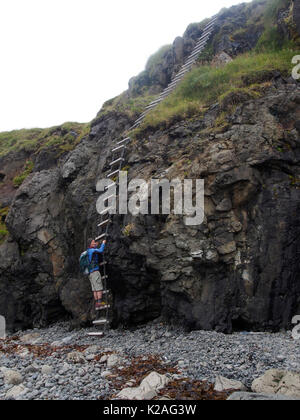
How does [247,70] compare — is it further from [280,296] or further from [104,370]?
[104,370]

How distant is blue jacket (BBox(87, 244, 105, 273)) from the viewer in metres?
12.4

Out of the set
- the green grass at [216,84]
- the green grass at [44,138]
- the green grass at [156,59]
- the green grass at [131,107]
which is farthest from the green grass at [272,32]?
the green grass at [44,138]

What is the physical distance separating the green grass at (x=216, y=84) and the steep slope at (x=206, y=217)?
61mm

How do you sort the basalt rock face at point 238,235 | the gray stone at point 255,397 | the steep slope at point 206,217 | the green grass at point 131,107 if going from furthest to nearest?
the green grass at point 131,107 → the steep slope at point 206,217 → the basalt rock face at point 238,235 → the gray stone at point 255,397

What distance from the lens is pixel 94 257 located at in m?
12.5

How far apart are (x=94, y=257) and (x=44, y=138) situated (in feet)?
47.4

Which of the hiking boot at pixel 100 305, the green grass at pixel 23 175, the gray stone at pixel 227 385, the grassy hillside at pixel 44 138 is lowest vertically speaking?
the hiking boot at pixel 100 305

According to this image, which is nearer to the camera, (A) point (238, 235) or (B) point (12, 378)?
(B) point (12, 378)

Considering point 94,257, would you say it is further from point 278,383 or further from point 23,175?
point 23,175

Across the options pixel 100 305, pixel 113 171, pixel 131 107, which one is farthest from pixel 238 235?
pixel 131 107

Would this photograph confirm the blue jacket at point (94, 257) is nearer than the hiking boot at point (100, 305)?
No

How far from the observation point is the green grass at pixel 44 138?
20.9 metres

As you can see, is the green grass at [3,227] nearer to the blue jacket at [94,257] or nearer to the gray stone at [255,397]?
the blue jacket at [94,257]

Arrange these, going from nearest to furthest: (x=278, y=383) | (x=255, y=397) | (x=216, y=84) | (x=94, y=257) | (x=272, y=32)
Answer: (x=255, y=397)
(x=278, y=383)
(x=94, y=257)
(x=216, y=84)
(x=272, y=32)
